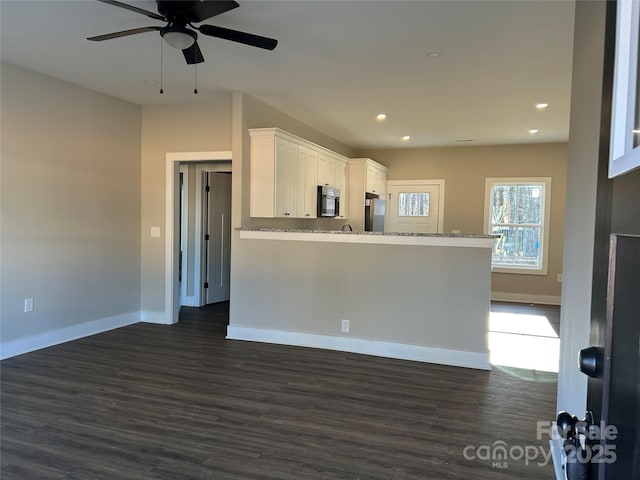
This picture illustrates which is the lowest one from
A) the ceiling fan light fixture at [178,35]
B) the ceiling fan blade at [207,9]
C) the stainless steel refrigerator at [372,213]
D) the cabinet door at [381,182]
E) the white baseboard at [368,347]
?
the white baseboard at [368,347]

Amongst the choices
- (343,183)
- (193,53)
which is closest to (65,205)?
(193,53)

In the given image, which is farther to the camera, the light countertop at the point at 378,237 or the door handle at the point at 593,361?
the light countertop at the point at 378,237

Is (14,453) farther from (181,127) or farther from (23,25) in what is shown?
(181,127)

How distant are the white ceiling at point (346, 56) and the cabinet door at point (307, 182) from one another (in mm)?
573

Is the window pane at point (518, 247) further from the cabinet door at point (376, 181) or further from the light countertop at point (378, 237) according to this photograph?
the light countertop at point (378, 237)

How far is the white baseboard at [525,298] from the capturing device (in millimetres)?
7539

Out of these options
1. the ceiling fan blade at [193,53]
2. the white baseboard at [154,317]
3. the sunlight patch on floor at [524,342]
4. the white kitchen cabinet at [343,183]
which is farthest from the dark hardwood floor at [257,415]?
the white kitchen cabinet at [343,183]

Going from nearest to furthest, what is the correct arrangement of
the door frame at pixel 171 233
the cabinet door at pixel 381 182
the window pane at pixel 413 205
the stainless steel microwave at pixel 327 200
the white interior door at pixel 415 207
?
the door frame at pixel 171 233, the stainless steel microwave at pixel 327 200, the cabinet door at pixel 381 182, the white interior door at pixel 415 207, the window pane at pixel 413 205

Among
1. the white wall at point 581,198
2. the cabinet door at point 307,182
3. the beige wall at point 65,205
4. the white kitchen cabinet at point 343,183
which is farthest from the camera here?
the white kitchen cabinet at point 343,183

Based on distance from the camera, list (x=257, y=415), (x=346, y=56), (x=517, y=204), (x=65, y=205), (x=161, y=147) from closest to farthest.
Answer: (x=257, y=415), (x=346, y=56), (x=65, y=205), (x=161, y=147), (x=517, y=204)

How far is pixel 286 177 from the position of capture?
516cm

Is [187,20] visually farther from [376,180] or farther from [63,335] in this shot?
[376,180]

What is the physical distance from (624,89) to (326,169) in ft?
18.1

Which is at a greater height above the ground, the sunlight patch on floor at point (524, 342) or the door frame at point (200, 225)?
the door frame at point (200, 225)
